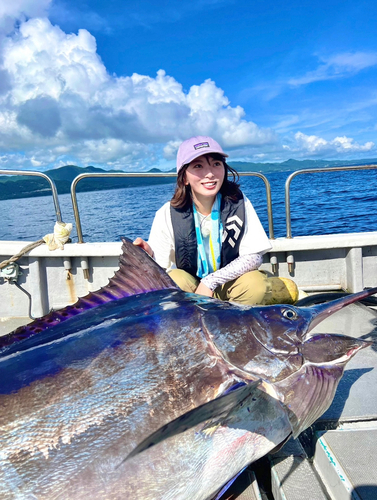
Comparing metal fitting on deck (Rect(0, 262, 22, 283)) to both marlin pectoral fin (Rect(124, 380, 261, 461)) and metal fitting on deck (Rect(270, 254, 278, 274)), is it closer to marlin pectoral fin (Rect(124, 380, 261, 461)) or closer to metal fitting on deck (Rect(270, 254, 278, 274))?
metal fitting on deck (Rect(270, 254, 278, 274))

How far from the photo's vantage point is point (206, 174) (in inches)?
110

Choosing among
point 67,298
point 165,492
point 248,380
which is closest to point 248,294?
point 248,380

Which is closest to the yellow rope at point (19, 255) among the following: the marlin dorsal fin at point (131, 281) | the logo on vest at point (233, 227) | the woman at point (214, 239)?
the woman at point (214, 239)

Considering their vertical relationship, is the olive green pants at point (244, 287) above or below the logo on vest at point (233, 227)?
below

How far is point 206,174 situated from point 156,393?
1889mm

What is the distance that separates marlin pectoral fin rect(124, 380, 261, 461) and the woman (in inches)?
64.4

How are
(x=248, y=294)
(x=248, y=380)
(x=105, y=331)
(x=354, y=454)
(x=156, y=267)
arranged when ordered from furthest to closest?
(x=248, y=294) < (x=156, y=267) < (x=354, y=454) < (x=105, y=331) < (x=248, y=380)

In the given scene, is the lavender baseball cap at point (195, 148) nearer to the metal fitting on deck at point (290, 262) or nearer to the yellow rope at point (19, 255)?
the metal fitting on deck at point (290, 262)

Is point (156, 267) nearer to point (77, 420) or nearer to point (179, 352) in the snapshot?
point (179, 352)

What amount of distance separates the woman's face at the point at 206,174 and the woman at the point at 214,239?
0.08ft

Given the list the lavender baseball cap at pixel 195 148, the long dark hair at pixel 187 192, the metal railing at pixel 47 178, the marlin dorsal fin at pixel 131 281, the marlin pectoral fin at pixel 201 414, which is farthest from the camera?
the metal railing at pixel 47 178

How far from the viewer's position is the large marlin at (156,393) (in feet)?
3.76

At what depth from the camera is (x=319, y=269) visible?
429cm

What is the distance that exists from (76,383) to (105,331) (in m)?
0.26
